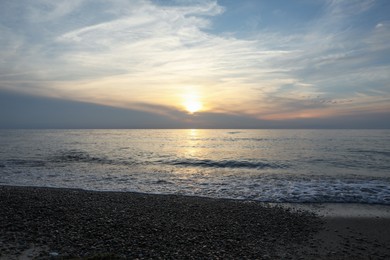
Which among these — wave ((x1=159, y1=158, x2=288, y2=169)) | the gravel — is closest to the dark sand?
the gravel

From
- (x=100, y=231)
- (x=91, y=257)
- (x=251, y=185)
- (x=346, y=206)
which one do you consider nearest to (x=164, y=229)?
(x=100, y=231)

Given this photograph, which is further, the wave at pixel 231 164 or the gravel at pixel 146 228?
the wave at pixel 231 164

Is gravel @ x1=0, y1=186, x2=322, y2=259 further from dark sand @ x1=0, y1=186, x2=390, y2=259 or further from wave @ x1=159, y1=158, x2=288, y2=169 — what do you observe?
wave @ x1=159, y1=158, x2=288, y2=169

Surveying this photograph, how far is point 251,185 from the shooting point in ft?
67.1

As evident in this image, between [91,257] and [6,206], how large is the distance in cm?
778

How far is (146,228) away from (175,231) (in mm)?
1035

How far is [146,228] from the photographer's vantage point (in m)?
9.77

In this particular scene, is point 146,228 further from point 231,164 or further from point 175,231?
point 231,164

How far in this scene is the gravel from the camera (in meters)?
7.78

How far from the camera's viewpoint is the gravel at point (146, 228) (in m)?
7.78

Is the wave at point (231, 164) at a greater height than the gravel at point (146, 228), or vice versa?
the gravel at point (146, 228)

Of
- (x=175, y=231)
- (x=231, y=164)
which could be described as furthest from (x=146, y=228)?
(x=231, y=164)

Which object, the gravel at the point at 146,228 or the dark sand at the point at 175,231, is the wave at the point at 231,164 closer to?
the gravel at the point at 146,228

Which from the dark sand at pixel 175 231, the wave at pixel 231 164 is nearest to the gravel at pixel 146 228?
the dark sand at pixel 175 231
